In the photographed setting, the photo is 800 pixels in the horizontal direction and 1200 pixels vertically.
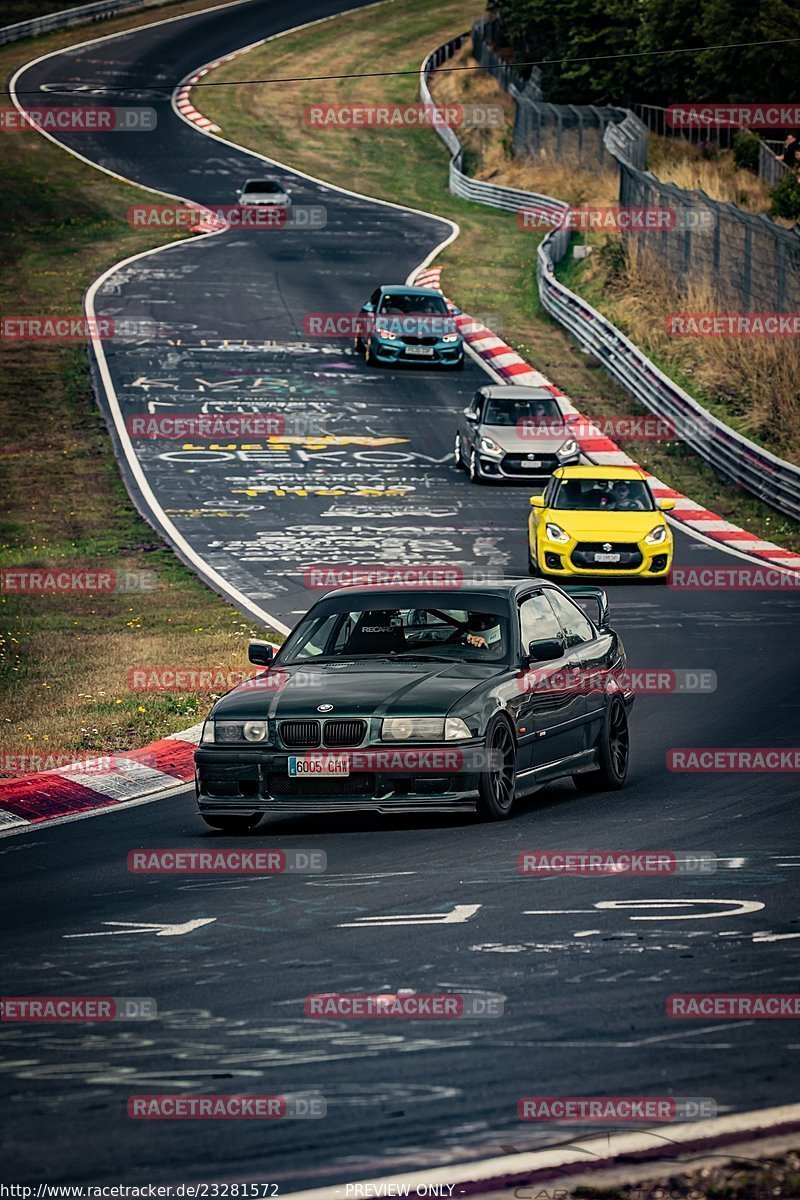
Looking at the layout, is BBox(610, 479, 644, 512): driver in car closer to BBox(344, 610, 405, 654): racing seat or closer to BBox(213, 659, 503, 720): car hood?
BBox(344, 610, 405, 654): racing seat

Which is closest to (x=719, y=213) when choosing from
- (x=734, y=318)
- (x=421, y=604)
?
(x=734, y=318)

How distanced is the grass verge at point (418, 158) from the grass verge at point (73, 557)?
913 cm

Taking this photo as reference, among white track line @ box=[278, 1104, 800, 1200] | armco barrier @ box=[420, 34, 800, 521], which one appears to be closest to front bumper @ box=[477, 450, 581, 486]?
armco barrier @ box=[420, 34, 800, 521]

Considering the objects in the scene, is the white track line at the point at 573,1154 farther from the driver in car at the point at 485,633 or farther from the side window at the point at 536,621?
the side window at the point at 536,621

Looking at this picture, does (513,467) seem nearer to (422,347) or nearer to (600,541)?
(600,541)

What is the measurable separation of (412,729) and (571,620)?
2661mm

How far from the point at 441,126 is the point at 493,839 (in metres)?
68.6

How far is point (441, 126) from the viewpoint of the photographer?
253ft

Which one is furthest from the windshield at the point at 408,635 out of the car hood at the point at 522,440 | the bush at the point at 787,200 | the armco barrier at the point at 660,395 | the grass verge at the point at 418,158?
the bush at the point at 787,200

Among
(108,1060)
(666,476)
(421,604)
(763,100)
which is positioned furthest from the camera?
(763,100)

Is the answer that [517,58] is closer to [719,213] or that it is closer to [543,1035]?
[719,213]

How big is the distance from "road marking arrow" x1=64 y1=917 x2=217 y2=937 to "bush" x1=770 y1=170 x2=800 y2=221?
1449 inches

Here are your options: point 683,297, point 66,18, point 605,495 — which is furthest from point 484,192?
point 605,495

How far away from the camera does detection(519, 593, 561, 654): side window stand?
13.1 meters
